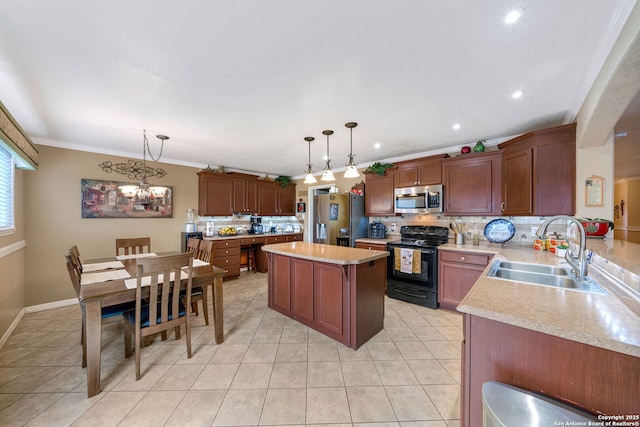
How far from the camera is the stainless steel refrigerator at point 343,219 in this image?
432 centimetres

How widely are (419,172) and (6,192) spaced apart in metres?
5.43

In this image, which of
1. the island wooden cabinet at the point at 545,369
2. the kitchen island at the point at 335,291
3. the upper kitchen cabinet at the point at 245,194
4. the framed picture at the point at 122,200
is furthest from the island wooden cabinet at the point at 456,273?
the framed picture at the point at 122,200

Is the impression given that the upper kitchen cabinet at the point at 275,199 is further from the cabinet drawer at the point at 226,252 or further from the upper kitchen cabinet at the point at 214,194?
Result: the cabinet drawer at the point at 226,252

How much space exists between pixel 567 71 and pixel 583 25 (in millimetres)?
563

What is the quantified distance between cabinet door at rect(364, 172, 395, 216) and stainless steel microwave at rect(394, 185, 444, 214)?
141mm

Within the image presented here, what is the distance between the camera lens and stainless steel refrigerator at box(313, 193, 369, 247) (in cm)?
432

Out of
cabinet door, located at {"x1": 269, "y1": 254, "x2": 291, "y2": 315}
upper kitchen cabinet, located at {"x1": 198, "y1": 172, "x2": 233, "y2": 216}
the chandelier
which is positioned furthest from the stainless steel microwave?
the chandelier

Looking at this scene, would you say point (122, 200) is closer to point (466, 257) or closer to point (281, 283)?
point (281, 283)

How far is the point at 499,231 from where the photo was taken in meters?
3.27

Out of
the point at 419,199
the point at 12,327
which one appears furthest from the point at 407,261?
the point at 12,327

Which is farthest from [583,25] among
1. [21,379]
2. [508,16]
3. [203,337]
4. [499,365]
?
→ [21,379]

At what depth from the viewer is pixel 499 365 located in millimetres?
1056

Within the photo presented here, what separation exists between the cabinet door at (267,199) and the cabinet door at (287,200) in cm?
15

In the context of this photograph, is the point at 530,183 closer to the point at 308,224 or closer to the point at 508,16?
the point at 508,16
